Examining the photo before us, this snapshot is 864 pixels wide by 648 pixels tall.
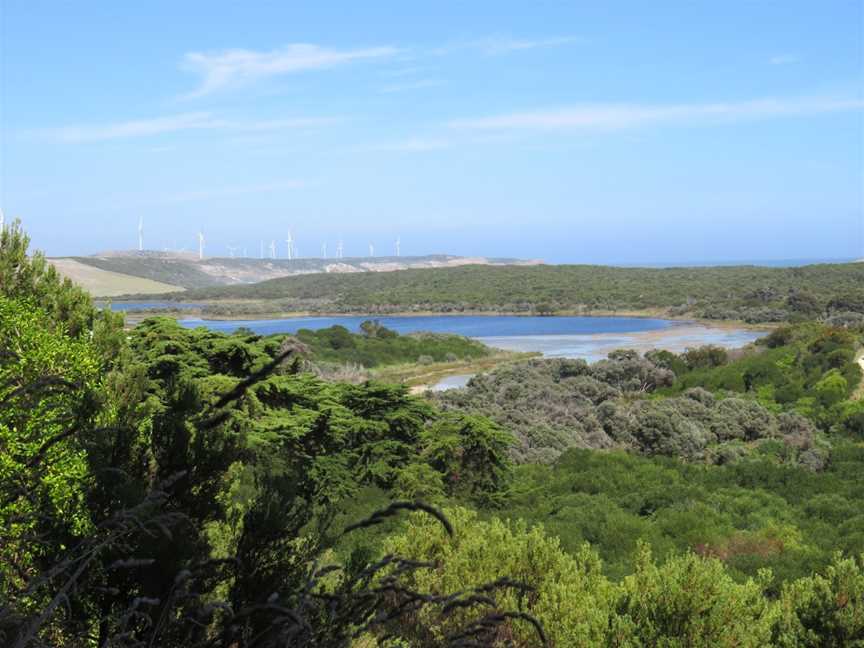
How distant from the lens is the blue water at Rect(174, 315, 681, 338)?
7338 cm

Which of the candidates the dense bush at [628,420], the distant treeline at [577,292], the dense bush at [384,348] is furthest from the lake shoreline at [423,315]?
the dense bush at [628,420]

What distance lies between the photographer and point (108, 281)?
150 m

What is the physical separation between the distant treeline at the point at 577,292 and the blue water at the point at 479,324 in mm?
7029

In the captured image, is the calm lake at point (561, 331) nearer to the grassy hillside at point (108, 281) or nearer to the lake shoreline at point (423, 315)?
the lake shoreline at point (423, 315)

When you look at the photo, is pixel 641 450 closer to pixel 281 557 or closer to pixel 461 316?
pixel 281 557

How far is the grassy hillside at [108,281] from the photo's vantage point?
138500 mm

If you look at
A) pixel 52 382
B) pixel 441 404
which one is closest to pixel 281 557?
pixel 52 382

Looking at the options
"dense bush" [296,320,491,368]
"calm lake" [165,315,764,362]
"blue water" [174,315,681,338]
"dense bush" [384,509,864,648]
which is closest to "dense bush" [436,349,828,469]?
"calm lake" [165,315,764,362]

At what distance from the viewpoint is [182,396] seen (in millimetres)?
5910

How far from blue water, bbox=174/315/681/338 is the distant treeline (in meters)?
7.03

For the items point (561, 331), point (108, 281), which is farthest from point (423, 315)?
point (108, 281)

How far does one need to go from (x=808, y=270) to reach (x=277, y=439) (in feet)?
345

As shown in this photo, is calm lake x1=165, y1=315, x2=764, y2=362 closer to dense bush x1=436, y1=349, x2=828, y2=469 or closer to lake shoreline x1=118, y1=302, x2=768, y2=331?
lake shoreline x1=118, y1=302, x2=768, y2=331

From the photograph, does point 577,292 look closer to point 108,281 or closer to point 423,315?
point 423,315
